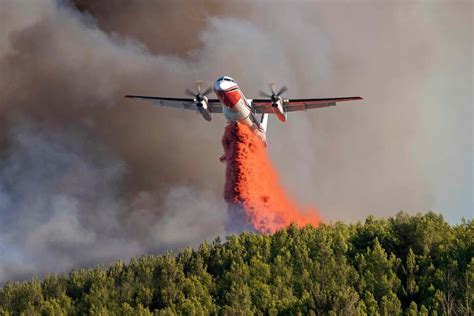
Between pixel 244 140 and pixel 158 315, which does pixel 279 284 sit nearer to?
pixel 158 315

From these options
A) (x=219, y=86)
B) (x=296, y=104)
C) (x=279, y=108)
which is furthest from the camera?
(x=296, y=104)

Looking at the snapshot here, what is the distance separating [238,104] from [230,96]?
2.58 metres

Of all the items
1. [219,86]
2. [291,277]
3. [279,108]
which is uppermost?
[219,86]

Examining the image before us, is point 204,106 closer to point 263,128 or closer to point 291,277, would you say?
point 263,128

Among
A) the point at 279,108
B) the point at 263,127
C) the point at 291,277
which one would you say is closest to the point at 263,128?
the point at 263,127

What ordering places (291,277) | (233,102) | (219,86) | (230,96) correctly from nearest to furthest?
1. (291,277)
2. (219,86)
3. (230,96)
4. (233,102)

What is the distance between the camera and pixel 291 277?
104 m

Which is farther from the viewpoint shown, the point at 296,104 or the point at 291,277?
the point at 296,104

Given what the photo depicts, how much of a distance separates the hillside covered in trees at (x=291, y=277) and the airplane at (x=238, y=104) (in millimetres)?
15434

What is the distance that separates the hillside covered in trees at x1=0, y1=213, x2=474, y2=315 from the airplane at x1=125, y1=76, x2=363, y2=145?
15434 mm

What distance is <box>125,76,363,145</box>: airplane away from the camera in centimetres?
11112

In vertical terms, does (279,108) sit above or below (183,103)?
below

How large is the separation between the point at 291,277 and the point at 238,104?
22.7 m

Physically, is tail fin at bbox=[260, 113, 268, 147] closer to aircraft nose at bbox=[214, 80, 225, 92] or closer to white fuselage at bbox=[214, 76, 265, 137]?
white fuselage at bbox=[214, 76, 265, 137]
